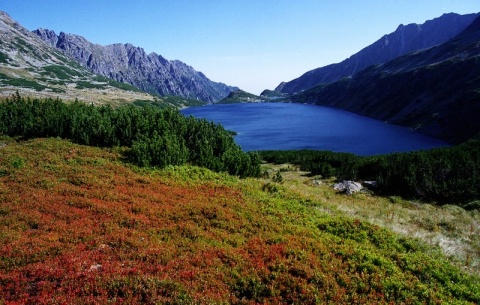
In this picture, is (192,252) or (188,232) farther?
(188,232)

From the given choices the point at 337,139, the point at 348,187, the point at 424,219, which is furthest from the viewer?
the point at 337,139

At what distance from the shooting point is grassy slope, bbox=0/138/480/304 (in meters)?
9.43

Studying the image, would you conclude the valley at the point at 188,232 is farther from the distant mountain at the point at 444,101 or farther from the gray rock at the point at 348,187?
the distant mountain at the point at 444,101

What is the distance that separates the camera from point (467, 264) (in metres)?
13.5

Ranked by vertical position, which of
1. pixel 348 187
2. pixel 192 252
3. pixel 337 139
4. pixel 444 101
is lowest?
pixel 337 139

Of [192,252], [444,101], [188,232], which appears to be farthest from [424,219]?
[444,101]

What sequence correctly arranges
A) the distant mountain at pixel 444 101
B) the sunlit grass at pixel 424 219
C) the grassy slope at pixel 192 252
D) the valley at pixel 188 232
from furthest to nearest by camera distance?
the distant mountain at pixel 444 101
the sunlit grass at pixel 424 219
the valley at pixel 188 232
the grassy slope at pixel 192 252

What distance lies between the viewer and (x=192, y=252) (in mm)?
11945

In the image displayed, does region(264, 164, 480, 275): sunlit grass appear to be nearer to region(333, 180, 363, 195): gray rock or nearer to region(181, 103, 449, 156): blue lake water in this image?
region(333, 180, 363, 195): gray rock

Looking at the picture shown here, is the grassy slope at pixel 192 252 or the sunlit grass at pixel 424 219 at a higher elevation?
the grassy slope at pixel 192 252

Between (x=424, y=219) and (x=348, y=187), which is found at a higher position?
(x=424, y=219)

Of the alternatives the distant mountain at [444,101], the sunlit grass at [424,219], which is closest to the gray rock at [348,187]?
the sunlit grass at [424,219]

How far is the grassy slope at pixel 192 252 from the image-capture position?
9.43 meters

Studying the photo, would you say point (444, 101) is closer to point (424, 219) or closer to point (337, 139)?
point (337, 139)
